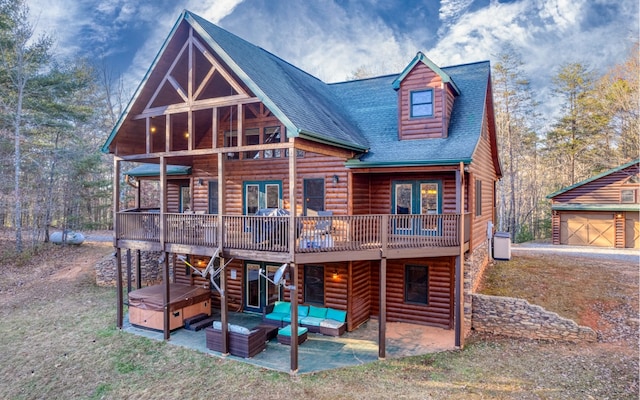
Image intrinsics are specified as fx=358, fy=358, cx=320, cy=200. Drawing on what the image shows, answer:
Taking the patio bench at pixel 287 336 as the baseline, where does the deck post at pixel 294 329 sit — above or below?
above

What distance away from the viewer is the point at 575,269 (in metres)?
15.5

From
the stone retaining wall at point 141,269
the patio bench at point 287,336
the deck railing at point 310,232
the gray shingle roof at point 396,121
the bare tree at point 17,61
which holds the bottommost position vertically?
the patio bench at point 287,336

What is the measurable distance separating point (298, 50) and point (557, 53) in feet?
82.8

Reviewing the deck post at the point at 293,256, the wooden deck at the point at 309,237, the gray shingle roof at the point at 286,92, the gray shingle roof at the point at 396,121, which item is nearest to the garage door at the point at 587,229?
the gray shingle roof at the point at 396,121

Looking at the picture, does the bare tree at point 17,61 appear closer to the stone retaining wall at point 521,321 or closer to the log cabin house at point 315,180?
the log cabin house at point 315,180

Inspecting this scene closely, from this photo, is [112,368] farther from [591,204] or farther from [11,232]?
[591,204]

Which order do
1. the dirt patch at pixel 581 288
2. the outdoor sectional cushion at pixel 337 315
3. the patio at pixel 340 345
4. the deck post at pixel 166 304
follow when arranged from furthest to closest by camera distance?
the outdoor sectional cushion at pixel 337 315 → the deck post at pixel 166 304 → the dirt patch at pixel 581 288 → the patio at pixel 340 345

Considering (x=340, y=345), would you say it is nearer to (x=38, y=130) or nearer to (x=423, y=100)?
(x=423, y=100)

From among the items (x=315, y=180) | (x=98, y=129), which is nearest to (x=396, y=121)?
(x=315, y=180)

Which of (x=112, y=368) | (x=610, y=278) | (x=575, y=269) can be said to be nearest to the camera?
(x=112, y=368)

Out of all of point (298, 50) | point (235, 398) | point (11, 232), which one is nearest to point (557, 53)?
point (298, 50)

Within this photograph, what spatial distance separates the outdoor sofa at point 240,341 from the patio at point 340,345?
0.51 ft

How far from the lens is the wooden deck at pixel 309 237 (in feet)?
32.2

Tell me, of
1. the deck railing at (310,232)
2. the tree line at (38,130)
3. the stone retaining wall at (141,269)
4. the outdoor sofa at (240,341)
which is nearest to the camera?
the deck railing at (310,232)
